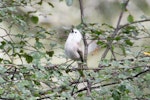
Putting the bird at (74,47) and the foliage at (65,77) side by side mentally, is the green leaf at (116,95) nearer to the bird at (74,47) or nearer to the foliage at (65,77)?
the foliage at (65,77)

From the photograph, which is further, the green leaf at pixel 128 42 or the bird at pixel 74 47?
the bird at pixel 74 47

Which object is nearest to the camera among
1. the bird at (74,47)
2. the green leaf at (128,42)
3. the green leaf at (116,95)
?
the green leaf at (116,95)

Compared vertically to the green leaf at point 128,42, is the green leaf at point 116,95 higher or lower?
lower

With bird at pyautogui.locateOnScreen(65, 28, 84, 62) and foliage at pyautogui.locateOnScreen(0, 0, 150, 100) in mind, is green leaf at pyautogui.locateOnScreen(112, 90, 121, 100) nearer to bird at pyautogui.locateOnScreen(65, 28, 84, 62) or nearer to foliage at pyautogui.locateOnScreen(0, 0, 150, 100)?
foliage at pyautogui.locateOnScreen(0, 0, 150, 100)

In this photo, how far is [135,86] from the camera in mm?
2357

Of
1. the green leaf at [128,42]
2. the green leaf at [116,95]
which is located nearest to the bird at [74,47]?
the green leaf at [128,42]

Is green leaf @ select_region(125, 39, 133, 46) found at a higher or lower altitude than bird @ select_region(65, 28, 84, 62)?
higher

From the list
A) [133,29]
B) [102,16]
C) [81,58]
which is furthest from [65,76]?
[102,16]

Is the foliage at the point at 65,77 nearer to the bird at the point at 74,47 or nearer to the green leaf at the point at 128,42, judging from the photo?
the green leaf at the point at 128,42

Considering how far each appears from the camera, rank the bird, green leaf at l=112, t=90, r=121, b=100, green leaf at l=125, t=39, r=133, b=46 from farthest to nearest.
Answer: the bird
green leaf at l=125, t=39, r=133, b=46
green leaf at l=112, t=90, r=121, b=100

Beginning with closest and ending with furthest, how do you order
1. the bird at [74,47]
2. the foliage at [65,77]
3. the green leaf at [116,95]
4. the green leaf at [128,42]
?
the foliage at [65,77]
the green leaf at [116,95]
the green leaf at [128,42]
the bird at [74,47]

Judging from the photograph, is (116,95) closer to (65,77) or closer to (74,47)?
(65,77)

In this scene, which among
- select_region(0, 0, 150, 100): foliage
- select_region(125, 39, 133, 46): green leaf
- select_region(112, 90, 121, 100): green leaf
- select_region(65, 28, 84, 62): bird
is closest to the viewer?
select_region(0, 0, 150, 100): foliage

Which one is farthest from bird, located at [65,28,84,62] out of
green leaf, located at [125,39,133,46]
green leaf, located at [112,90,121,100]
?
green leaf, located at [112,90,121,100]
